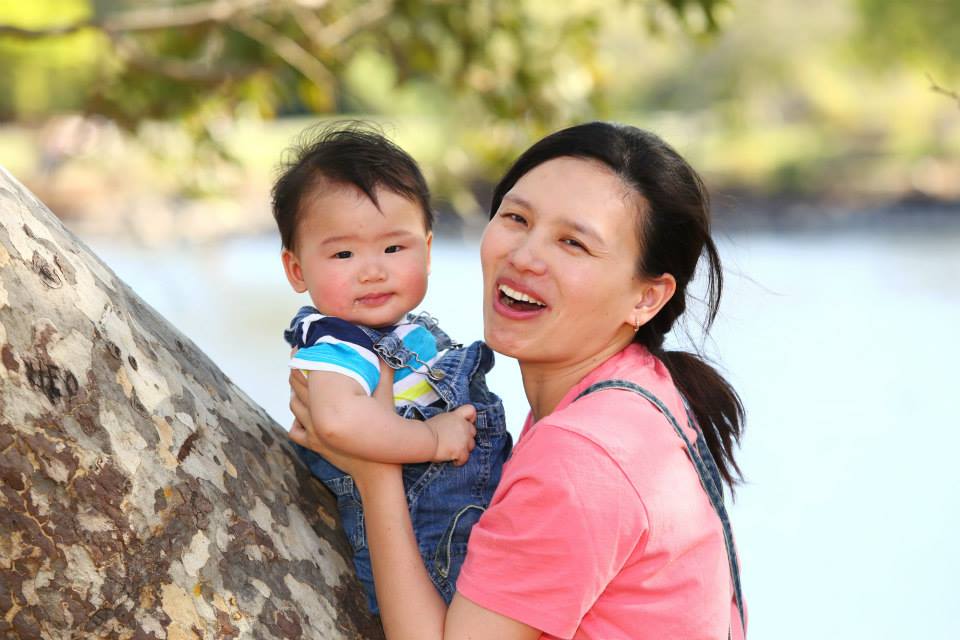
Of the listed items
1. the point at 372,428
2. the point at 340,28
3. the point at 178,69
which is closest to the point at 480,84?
the point at 340,28

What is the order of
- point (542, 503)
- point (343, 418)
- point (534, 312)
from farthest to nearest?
point (534, 312), point (343, 418), point (542, 503)

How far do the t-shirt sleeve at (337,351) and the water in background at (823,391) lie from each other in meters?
0.62

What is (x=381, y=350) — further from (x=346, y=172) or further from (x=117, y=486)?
(x=117, y=486)

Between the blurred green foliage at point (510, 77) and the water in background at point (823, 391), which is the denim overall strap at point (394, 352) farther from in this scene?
the blurred green foliage at point (510, 77)

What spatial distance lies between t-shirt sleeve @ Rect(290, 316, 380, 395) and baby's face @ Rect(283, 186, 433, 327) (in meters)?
0.06

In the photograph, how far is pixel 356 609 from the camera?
5.07 feet

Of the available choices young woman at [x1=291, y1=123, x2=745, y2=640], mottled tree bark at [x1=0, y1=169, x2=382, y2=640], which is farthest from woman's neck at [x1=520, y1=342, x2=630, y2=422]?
mottled tree bark at [x1=0, y1=169, x2=382, y2=640]

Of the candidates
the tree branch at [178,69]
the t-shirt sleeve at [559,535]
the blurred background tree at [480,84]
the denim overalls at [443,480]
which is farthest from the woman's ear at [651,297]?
the tree branch at [178,69]

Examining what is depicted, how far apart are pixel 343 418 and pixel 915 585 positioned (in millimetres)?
7140

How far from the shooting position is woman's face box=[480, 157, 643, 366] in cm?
169

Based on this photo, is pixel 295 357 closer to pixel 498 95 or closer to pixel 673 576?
pixel 673 576

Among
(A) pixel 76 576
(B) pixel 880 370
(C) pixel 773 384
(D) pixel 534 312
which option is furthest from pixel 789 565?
(A) pixel 76 576

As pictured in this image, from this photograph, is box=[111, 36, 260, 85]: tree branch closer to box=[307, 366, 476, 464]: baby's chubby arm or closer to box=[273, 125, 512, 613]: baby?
box=[273, 125, 512, 613]: baby

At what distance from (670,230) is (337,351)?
55cm
